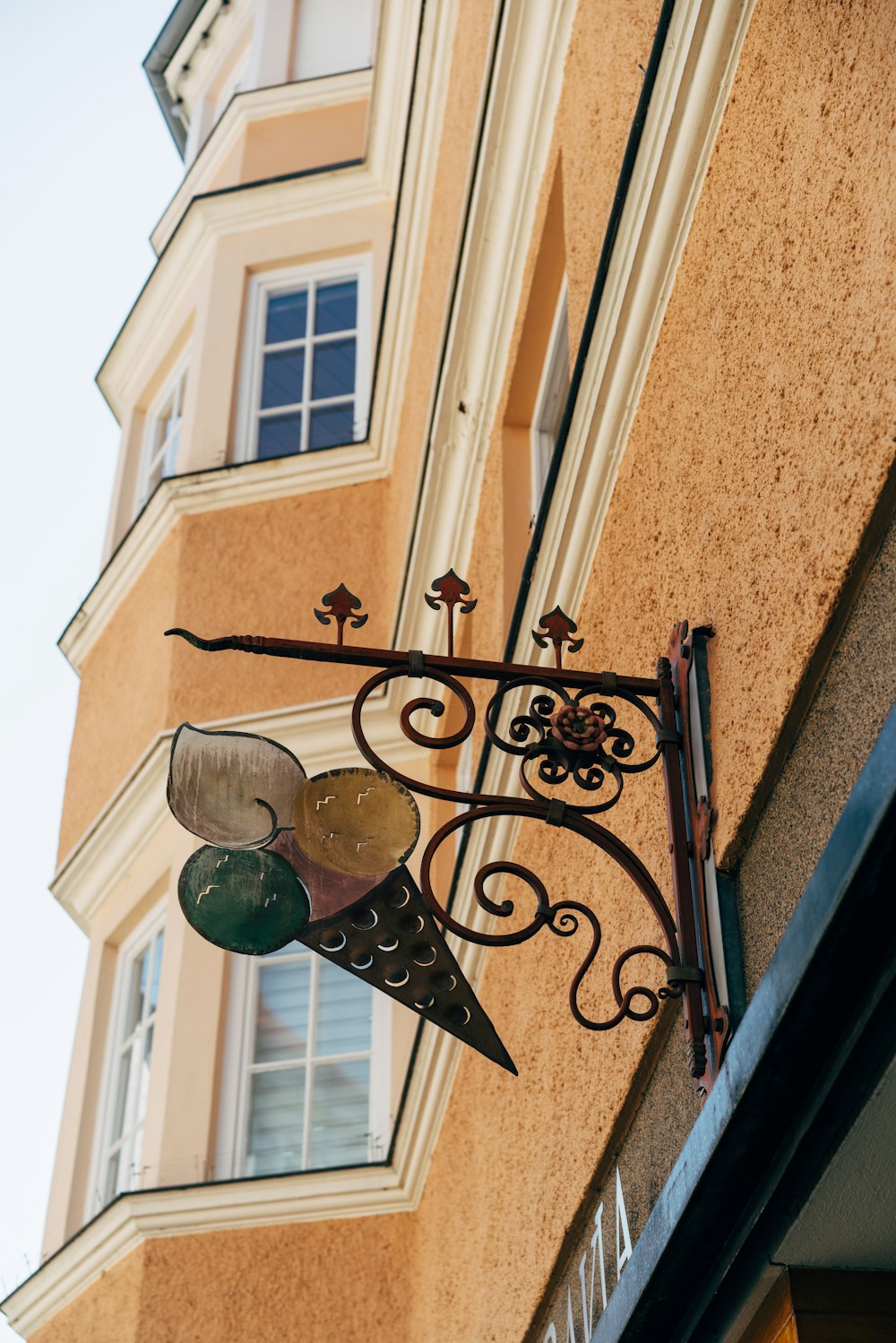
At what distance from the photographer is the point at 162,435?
11.8 m

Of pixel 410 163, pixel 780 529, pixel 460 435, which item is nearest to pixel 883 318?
pixel 780 529

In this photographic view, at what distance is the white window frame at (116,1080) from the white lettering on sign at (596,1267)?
4390 mm

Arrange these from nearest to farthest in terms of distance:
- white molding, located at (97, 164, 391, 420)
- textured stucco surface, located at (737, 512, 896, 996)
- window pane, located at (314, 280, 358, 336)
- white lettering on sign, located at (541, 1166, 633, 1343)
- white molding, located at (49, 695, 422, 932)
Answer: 1. textured stucco surface, located at (737, 512, 896, 996)
2. white lettering on sign, located at (541, 1166, 633, 1343)
3. white molding, located at (49, 695, 422, 932)
4. window pane, located at (314, 280, 358, 336)
5. white molding, located at (97, 164, 391, 420)

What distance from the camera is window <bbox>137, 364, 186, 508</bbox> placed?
11.4 metres

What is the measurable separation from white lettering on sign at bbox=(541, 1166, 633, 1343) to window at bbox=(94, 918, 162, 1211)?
4.49 m

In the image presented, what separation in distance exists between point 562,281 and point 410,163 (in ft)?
11.2

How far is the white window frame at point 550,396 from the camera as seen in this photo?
6.39 metres

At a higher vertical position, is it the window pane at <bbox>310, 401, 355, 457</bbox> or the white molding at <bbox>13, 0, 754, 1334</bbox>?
the window pane at <bbox>310, 401, 355, 457</bbox>

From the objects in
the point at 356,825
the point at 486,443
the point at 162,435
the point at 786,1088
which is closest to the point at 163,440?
the point at 162,435

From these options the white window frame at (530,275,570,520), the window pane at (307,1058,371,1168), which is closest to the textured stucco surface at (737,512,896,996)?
the white window frame at (530,275,570,520)

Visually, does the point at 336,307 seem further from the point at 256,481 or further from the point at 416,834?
the point at 416,834

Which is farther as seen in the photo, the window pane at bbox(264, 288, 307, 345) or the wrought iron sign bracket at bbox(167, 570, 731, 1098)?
the window pane at bbox(264, 288, 307, 345)

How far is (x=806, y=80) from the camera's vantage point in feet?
10.5

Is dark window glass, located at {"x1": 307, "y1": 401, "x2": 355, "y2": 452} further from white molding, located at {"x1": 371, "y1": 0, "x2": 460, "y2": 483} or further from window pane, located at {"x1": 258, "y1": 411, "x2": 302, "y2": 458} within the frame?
white molding, located at {"x1": 371, "y1": 0, "x2": 460, "y2": 483}
